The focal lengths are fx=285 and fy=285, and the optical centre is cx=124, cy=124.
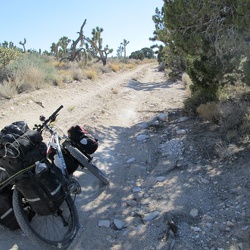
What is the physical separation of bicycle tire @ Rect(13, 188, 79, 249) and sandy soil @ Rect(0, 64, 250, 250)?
15 centimetres

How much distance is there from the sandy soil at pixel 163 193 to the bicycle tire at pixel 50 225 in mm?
148

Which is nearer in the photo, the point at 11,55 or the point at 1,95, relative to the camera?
the point at 1,95

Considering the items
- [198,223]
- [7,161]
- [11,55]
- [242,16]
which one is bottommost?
[198,223]

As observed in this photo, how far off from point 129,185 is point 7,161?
2143mm

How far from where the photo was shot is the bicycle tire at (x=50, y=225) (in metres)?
2.87

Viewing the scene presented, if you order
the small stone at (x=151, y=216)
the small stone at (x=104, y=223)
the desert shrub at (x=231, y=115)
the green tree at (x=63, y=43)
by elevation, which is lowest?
the small stone at (x=151, y=216)

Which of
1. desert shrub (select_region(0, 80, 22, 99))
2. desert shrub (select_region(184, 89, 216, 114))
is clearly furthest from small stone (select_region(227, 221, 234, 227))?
desert shrub (select_region(0, 80, 22, 99))

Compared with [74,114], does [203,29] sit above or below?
above

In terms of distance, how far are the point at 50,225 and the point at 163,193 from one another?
5.28 ft

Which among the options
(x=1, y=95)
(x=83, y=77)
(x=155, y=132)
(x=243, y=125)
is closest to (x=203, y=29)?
(x=243, y=125)

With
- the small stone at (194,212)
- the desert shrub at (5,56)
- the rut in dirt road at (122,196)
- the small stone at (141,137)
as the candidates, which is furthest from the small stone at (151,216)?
the desert shrub at (5,56)

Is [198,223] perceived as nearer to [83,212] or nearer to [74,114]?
[83,212]

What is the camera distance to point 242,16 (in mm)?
4363

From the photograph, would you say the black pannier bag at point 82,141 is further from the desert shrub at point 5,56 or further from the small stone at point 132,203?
the desert shrub at point 5,56
